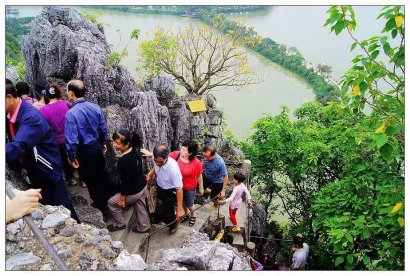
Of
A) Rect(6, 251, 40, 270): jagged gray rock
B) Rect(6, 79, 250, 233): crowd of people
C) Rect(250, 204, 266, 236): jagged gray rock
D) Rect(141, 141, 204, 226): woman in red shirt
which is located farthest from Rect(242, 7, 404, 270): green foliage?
Rect(6, 251, 40, 270): jagged gray rock

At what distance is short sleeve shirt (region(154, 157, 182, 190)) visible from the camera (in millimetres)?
4996

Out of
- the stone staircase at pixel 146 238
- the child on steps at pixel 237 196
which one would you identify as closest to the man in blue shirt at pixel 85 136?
the stone staircase at pixel 146 238

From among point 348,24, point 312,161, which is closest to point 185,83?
point 312,161

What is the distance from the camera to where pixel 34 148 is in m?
3.90

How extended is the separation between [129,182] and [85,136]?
90 centimetres

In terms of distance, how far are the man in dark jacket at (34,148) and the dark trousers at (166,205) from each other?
4.75 ft

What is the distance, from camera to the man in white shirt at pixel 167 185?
4.84 metres

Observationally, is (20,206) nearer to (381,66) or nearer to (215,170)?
(215,170)

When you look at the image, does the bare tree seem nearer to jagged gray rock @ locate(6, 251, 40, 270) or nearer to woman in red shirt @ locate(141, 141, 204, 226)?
woman in red shirt @ locate(141, 141, 204, 226)

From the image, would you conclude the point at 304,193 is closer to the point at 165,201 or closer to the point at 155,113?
the point at 155,113

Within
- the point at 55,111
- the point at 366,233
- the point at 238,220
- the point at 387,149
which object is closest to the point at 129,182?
the point at 55,111

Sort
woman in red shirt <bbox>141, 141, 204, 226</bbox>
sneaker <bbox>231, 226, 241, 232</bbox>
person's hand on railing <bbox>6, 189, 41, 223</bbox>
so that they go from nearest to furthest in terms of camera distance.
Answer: person's hand on railing <bbox>6, 189, 41, 223</bbox> → woman in red shirt <bbox>141, 141, 204, 226</bbox> → sneaker <bbox>231, 226, 241, 232</bbox>

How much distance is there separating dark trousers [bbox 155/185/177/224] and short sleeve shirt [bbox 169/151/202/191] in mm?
260

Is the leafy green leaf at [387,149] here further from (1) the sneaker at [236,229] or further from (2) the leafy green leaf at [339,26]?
(1) the sneaker at [236,229]
